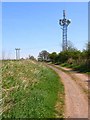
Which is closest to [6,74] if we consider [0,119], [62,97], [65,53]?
[62,97]

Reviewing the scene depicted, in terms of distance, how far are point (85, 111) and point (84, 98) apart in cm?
312

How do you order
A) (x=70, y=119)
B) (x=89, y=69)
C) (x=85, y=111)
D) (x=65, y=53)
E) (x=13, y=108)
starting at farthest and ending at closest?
(x=65, y=53) → (x=89, y=69) → (x=85, y=111) → (x=70, y=119) → (x=13, y=108)

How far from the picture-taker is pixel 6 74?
15.6 metres

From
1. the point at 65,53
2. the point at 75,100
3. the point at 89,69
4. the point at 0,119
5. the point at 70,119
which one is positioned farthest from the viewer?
the point at 65,53

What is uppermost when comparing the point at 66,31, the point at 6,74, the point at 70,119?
the point at 66,31

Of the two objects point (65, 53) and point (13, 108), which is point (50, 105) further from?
point (65, 53)

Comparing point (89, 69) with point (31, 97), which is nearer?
point (31, 97)

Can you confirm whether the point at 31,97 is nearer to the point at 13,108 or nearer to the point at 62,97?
the point at 13,108

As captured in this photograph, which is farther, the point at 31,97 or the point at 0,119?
the point at 31,97

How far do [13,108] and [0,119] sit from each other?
1099 millimetres

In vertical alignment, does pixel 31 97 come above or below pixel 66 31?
below

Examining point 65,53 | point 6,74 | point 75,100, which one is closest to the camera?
point 75,100

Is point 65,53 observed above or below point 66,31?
below

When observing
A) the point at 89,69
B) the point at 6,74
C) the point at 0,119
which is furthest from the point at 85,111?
the point at 89,69
